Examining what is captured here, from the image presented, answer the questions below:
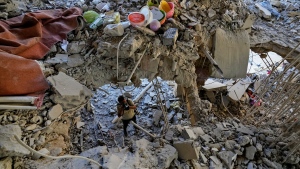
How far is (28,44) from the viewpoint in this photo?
108 inches

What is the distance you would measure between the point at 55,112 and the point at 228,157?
5.47 ft

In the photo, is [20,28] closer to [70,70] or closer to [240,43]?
[70,70]

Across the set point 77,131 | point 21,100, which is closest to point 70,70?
point 21,100

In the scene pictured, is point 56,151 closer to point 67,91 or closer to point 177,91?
point 67,91

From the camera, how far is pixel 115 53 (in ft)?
9.75

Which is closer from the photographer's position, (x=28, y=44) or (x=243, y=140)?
(x=243, y=140)

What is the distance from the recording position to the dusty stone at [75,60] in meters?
2.96

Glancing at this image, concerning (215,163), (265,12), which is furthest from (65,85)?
(265,12)

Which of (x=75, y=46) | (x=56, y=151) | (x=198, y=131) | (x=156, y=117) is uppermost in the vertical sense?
(x=75, y=46)

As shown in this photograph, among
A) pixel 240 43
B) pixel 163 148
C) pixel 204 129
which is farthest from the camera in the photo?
pixel 240 43

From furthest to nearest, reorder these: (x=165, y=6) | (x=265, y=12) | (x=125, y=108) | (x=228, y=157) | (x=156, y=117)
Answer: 1. (x=265, y=12)
2. (x=156, y=117)
3. (x=125, y=108)
4. (x=165, y=6)
5. (x=228, y=157)

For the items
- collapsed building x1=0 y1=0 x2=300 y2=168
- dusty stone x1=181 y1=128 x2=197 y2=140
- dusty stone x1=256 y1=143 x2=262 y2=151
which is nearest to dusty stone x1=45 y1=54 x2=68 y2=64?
collapsed building x1=0 y1=0 x2=300 y2=168

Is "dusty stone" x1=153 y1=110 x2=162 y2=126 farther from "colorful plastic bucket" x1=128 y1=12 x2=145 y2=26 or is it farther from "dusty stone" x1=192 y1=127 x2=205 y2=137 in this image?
"colorful plastic bucket" x1=128 y1=12 x2=145 y2=26

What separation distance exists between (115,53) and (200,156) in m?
1.43
